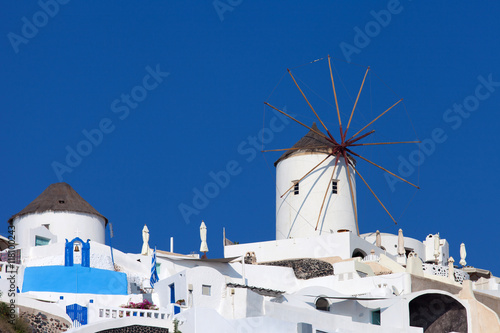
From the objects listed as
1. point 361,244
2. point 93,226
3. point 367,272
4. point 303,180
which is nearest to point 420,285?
point 367,272

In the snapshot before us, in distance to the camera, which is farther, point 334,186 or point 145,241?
point 334,186

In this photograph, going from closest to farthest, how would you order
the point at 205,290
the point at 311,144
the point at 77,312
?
1. the point at 77,312
2. the point at 205,290
3. the point at 311,144

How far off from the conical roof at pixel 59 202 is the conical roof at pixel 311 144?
9.53 m

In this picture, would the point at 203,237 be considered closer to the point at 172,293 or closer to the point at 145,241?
the point at 145,241

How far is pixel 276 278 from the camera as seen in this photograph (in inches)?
1463

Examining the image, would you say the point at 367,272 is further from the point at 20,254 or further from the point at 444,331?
the point at 20,254

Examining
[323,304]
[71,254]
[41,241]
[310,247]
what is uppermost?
[310,247]

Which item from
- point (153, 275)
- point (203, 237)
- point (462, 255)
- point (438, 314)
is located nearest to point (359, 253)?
point (462, 255)

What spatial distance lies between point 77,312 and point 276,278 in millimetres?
10453

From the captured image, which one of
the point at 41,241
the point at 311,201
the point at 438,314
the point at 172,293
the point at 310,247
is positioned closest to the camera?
the point at 172,293

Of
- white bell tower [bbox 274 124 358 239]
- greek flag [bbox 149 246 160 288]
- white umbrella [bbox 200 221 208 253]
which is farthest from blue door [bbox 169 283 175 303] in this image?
white bell tower [bbox 274 124 358 239]

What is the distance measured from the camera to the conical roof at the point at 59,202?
3772cm

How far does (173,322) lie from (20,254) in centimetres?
859

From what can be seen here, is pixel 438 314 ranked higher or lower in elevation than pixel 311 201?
lower
